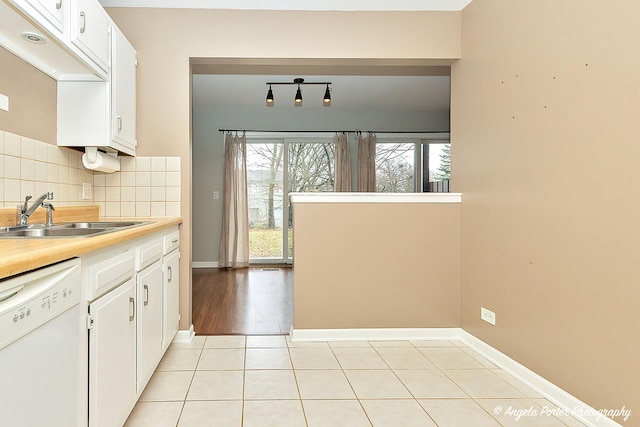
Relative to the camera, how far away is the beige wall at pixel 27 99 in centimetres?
196

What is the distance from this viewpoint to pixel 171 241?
2613mm

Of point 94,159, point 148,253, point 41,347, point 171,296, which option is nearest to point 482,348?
point 171,296

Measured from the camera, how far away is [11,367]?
2.86 ft

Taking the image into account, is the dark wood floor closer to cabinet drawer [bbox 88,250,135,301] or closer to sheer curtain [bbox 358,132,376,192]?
cabinet drawer [bbox 88,250,135,301]

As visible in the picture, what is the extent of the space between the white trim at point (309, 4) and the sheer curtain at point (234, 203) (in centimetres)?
331

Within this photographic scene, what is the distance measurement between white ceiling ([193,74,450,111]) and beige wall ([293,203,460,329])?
249 centimetres

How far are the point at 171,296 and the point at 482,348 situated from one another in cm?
204

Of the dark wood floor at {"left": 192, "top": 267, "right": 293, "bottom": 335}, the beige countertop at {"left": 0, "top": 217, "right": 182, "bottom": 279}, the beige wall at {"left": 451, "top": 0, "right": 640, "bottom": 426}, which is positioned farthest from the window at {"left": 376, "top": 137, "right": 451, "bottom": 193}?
the beige countertop at {"left": 0, "top": 217, "right": 182, "bottom": 279}

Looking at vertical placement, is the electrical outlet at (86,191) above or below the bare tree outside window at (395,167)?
below

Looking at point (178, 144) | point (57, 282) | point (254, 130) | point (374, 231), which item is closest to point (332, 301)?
point (374, 231)

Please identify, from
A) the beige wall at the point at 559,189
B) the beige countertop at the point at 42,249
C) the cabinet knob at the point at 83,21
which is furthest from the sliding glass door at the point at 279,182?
the beige countertop at the point at 42,249

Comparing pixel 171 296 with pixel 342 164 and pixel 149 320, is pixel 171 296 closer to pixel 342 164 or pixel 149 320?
pixel 149 320

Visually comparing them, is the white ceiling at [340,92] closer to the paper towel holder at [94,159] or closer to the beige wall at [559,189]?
the beige wall at [559,189]

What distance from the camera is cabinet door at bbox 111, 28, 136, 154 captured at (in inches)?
97.0
